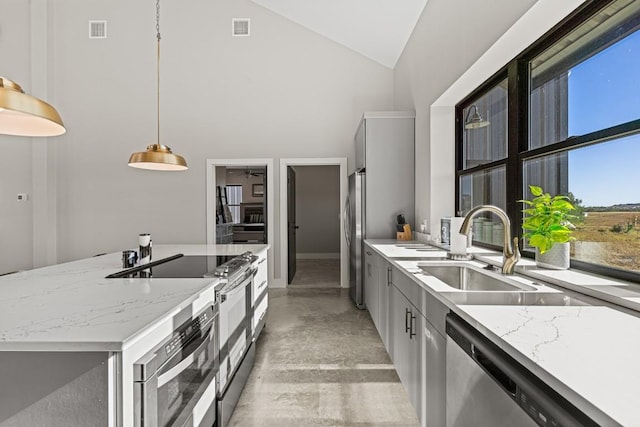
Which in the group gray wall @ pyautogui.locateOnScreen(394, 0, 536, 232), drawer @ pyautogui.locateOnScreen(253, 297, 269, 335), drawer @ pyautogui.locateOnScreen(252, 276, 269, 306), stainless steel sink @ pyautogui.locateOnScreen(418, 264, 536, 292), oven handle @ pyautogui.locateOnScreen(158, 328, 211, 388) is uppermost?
gray wall @ pyautogui.locateOnScreen(394, 0, 536, 232)

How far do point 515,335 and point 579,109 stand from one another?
1.48 metres

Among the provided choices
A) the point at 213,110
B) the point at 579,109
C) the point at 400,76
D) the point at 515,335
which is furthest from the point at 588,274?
the point at 213,110

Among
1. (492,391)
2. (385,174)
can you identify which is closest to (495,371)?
(492,391)

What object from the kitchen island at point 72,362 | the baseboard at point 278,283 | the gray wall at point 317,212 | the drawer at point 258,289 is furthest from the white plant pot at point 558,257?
the gray wall at point 317,212

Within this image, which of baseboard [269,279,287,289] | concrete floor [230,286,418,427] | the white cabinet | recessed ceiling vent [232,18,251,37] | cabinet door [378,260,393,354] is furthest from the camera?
baseboard [269,279,287,289]

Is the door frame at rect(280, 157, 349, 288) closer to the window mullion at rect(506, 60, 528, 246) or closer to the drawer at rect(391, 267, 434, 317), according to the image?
the drawer at rect(391, 267, 434, 317)

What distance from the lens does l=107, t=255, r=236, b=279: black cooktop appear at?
1856 mm

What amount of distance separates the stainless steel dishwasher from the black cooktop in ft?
4.27

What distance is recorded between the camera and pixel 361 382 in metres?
2.41

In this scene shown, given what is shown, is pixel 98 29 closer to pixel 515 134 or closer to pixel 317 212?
pixel 317 212

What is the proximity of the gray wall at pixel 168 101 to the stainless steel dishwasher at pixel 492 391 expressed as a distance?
14.2 ft

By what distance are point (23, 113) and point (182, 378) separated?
1.22 m

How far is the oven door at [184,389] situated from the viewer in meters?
1.07

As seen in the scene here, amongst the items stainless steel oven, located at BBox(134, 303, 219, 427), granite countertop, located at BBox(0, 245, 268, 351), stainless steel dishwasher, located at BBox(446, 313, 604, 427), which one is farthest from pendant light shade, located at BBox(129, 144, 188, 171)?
stainless steel dishwasher, located at BBox(446, 313, 604, 427)
